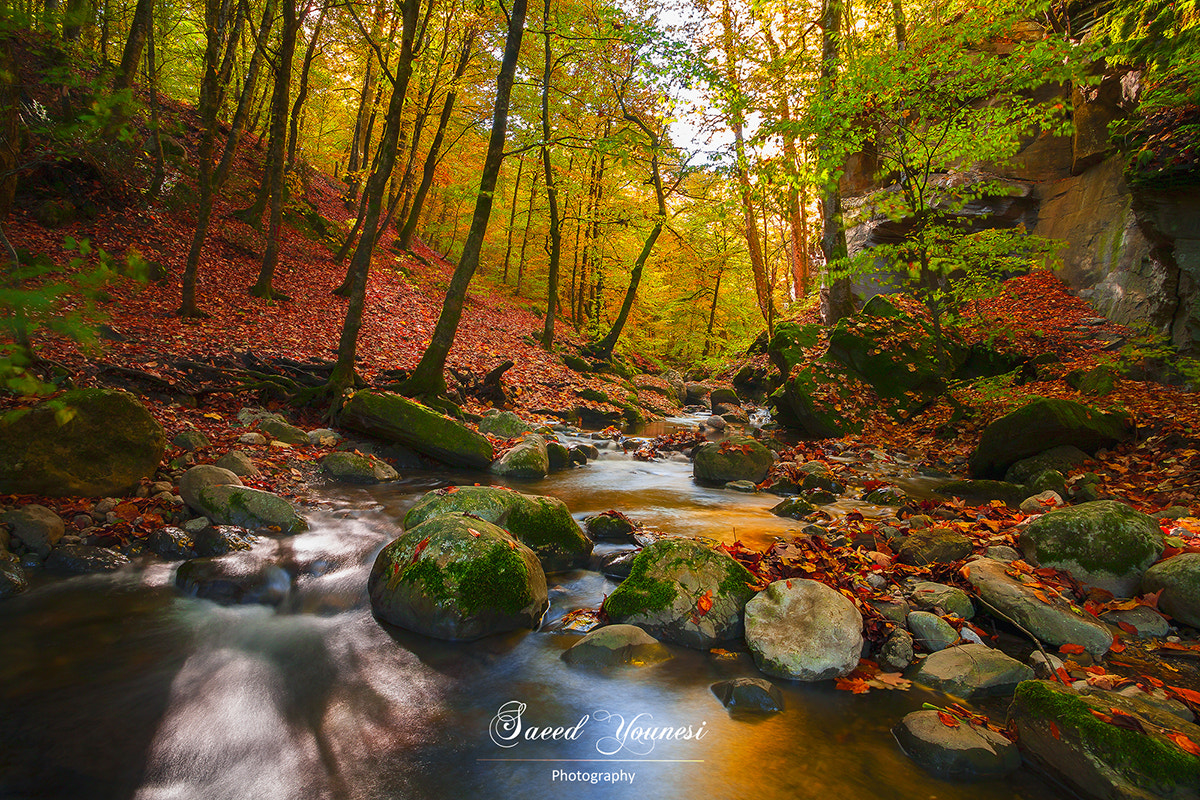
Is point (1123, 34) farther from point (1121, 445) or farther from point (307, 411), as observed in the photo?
point (307, 411)

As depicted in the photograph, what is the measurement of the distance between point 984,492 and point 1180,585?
3.41 meters

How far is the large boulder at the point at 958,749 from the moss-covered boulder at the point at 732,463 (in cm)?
643

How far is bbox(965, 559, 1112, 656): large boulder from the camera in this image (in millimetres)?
4070

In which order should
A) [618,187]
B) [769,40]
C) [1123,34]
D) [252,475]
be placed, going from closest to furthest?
[252,475], [1123,34], [769,40], [618,187]

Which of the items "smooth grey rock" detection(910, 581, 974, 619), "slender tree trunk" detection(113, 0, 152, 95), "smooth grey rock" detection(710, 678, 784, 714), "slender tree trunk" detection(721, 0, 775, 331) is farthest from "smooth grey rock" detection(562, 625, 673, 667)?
"slender tree trunk" detection(113, 0, 152, 95)

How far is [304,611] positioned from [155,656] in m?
1.09

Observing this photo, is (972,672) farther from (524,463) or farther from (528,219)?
(528,219)

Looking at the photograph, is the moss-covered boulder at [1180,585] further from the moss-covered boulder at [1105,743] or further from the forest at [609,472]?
the moss-covered boulder at [1105,743]

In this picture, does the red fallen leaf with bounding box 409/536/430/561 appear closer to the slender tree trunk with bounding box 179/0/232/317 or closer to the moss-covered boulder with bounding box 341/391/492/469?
the moss-covered boulder with bounding box 341/391/492/469

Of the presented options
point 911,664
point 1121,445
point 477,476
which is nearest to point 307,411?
point 477,476

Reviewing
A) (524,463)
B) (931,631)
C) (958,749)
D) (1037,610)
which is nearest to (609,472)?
(524,463)

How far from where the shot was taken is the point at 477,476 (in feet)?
29.7

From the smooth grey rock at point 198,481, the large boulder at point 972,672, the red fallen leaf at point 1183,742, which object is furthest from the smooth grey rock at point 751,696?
the smooth grey rock at point 198,481

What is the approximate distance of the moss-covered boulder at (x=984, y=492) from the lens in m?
7.25
